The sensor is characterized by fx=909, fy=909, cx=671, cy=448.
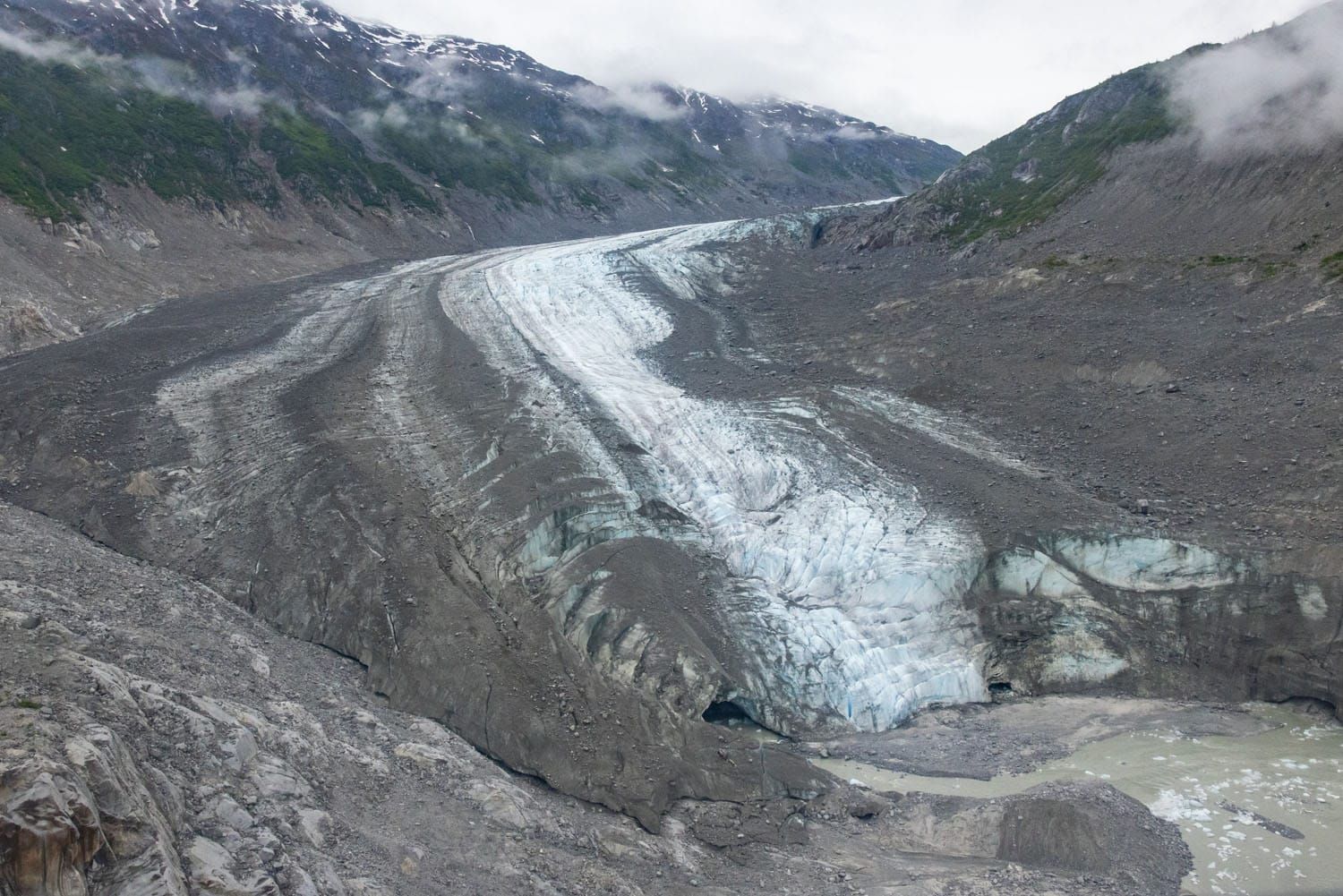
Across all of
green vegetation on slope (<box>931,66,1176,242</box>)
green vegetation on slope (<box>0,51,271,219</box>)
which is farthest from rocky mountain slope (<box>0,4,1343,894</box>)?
green vegetation on slope (<box>0,51,271,219</box>)

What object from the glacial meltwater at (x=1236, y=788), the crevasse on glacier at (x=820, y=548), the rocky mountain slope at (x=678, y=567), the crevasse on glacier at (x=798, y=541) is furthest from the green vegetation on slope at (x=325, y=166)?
the glacial meltwater at (x=1236, y=788)

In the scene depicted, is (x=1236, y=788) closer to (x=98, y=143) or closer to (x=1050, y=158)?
(x=1050, y=158)

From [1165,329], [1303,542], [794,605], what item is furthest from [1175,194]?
[794,605]

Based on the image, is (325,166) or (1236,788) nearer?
Answer: (1236,788)

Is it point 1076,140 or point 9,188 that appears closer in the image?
point 9,188

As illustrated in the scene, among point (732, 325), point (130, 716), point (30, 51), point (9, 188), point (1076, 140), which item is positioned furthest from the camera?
point (30, 51)

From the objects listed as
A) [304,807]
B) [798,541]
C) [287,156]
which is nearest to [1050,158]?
[798,541]

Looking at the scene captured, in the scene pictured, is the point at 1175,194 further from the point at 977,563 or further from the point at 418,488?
the point at 418,488

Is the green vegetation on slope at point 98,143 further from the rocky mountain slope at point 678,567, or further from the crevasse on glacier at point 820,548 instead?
the crevasse on glacier at point 820,548
